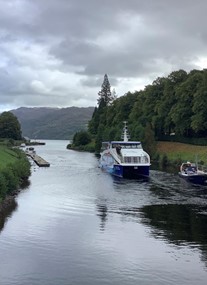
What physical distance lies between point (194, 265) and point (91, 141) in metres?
162

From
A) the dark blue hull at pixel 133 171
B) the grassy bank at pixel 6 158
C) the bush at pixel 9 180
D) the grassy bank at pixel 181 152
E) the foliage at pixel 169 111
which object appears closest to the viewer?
the bush at pixel 9 180

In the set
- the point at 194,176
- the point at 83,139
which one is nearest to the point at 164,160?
the point at 194,176

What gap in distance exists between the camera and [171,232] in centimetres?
3509

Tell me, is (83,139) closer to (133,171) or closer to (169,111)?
(169,111)

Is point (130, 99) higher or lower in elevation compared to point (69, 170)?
higher

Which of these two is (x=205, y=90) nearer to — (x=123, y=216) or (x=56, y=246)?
(x=123, y=216)

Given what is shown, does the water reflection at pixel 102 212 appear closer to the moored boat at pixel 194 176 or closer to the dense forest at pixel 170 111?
the moored boat at pixel 194 176

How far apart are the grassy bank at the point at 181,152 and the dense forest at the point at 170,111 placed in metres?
2.60

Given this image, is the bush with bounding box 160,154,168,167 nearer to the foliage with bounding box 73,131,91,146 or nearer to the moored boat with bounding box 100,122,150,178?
the moored boat with bounding box 100,122,150,178

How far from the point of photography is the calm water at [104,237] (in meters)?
25.4

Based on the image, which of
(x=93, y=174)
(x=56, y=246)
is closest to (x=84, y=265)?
(x=56, y=246)

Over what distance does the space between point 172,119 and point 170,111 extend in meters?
3.25

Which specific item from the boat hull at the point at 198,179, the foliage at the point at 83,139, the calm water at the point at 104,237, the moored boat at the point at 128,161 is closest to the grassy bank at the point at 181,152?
the moored boat at the point at 128,161

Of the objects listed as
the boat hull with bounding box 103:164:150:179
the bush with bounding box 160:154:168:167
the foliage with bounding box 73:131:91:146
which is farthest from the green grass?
the foliage with bounding box 73:131:91:146
